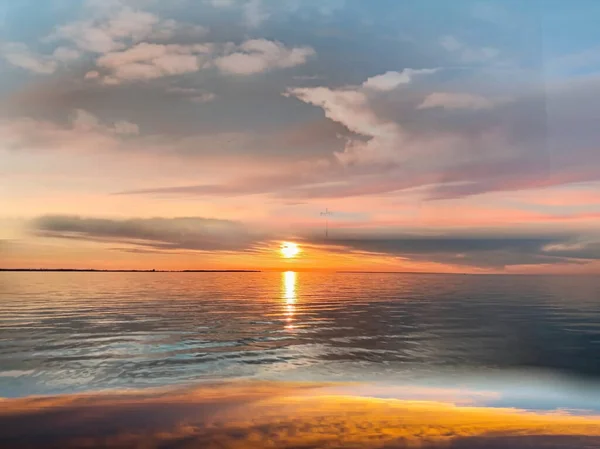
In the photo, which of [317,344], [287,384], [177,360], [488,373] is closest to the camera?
[287,384]

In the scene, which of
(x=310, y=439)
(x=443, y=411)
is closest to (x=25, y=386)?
(x=310, y=439)

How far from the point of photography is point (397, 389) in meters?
17.2

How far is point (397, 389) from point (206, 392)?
6901 mm

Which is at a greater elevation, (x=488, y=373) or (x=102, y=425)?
(x=102, y=425)

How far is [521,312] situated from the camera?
5016 cm

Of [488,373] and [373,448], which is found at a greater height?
[373,448]

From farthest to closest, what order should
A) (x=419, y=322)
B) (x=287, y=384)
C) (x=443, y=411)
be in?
(x=419, y=322) → (x=287, y=384) → (x=443, y=411)

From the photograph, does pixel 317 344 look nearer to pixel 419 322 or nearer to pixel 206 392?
pixel 206 392

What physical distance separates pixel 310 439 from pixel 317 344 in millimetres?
16846

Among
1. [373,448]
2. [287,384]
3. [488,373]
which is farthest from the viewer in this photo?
[488,373]

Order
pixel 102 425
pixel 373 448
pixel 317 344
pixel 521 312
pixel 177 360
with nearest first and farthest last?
pixel 373 448 < pixel 102 425 < pixel 177 360 < pixel 317 344 < pixel 521 312

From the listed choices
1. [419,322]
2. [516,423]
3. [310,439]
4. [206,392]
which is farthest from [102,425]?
[419,322]

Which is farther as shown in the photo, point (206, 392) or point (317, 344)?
point (317, 344)

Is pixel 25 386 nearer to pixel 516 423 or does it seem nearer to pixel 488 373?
pixel 516 423
